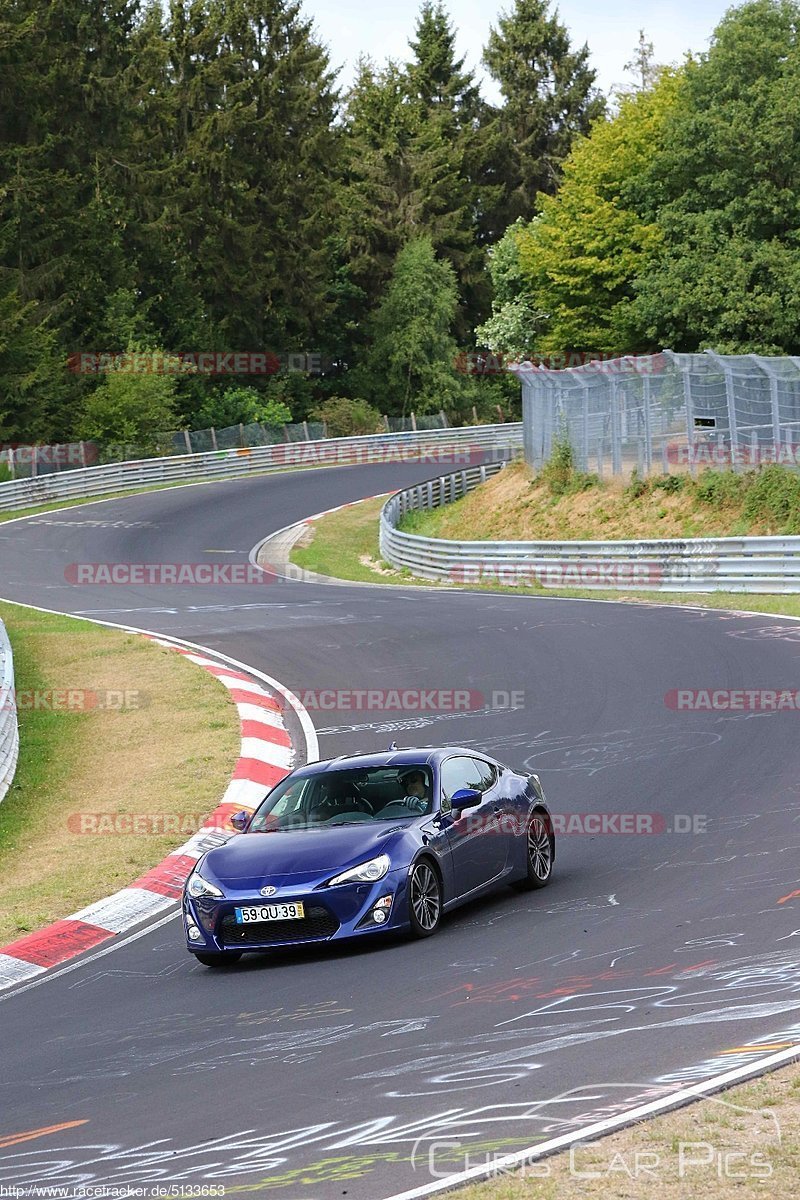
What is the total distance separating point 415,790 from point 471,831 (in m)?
0.47

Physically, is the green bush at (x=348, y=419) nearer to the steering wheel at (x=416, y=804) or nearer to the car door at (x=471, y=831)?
the car door at (x=471, y=831)

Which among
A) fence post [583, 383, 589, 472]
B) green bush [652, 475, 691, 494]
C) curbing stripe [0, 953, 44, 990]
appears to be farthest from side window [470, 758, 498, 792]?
fence post [583, 383, 589, 472]

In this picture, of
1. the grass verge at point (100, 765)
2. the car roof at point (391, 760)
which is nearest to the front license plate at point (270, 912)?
the car roof at point (391, 760)

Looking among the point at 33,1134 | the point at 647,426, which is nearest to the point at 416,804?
the point at 33,1134

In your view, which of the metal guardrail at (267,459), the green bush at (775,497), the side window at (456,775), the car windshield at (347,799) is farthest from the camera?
the metal guardrail at (267,459)

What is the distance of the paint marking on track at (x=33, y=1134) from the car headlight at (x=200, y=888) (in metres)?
3.15

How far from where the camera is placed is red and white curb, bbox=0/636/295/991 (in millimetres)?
10656

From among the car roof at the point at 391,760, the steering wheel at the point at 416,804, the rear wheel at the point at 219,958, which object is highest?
the car roof at the point at 391,760

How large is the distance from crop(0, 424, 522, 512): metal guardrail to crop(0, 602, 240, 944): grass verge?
2990 cm

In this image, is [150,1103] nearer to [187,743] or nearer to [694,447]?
[187,743]

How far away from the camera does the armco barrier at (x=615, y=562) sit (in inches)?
1144

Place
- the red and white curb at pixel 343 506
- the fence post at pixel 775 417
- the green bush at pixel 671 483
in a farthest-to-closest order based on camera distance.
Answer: the red and white curb at pixel 343 506
the green bush at pixel 671 483
the fence post at pixel 775 417

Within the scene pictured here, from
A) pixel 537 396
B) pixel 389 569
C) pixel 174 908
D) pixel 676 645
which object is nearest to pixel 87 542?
pixel 389 569

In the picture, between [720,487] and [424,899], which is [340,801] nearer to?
[424,899]
